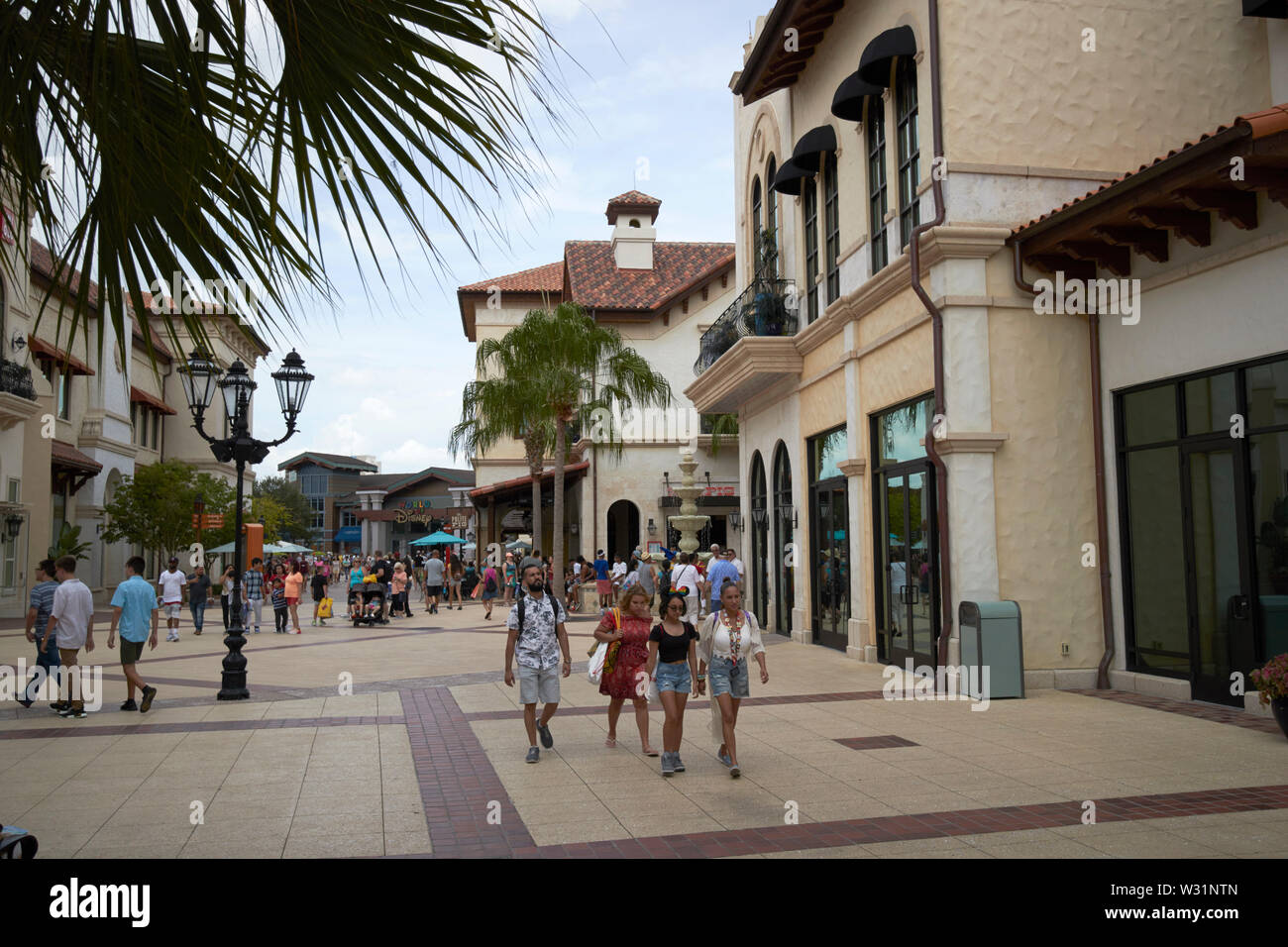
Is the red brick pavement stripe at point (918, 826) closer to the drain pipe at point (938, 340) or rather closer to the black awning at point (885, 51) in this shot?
the drain pipe at point (938, 340)

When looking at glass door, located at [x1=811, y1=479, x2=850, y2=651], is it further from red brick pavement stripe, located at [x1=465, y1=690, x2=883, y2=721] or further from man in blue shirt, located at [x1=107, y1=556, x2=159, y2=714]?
man in blue shirt, located at [x1=107, y1=556, x2=159, y2=714]

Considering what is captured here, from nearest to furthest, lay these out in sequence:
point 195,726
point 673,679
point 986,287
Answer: point 673,679 → point 195,726 → point 986,287

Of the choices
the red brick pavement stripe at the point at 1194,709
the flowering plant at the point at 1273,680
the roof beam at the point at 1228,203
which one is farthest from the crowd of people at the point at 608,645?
the roof beam at the point at 1228,203

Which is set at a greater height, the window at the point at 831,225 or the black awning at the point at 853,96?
the black awning at the point at 853,96

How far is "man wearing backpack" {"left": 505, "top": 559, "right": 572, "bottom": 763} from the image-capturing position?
923cm

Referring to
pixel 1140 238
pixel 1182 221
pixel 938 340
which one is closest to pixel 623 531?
pixel 938 340

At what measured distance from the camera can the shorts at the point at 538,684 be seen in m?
9.23

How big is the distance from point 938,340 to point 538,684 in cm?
657

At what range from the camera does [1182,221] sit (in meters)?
10.6

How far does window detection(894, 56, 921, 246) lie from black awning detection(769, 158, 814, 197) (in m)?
3.68

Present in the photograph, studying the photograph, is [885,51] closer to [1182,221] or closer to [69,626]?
[1182,221]

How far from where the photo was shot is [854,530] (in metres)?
16.1

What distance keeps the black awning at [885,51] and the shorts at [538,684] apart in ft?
30.2
